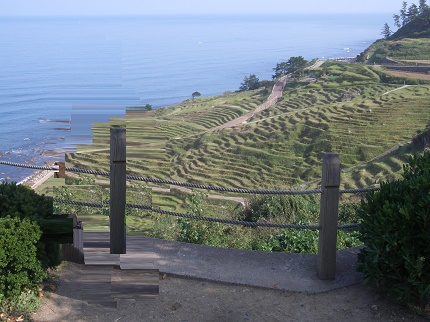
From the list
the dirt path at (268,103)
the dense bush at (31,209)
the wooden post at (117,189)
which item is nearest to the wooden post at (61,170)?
the dense bush at (31,209)

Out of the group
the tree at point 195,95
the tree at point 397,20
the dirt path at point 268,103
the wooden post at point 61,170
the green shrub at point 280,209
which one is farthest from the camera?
the tree at point 397,20

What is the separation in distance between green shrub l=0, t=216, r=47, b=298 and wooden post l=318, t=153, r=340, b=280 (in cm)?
190

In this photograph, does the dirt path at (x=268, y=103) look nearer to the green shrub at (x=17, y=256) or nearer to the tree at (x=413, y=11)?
the tree at (x=413, y=11)

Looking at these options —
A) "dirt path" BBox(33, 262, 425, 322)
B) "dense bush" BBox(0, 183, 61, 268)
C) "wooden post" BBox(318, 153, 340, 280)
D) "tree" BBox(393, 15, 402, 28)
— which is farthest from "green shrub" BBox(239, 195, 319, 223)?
"tree" BBox(393, 15, 402, 28)

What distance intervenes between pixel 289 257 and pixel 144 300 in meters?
1.26

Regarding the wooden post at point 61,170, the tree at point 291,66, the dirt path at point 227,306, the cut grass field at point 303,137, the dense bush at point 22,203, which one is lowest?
the cut grass field at point 303,137

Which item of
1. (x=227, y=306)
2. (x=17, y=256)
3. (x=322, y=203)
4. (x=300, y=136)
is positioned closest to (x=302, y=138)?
(x=300, y=136)

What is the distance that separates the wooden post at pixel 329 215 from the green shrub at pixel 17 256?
190 cm

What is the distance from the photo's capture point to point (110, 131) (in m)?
3.99

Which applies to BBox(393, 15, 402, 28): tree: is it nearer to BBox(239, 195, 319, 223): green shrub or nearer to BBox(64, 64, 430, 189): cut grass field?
BBox(64, 64, 430, 189): cut grass field

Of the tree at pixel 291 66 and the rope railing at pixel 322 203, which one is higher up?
the tree at pixel 291 66

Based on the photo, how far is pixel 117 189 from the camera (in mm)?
4066

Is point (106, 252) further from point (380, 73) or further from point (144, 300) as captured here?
point (380, 73)

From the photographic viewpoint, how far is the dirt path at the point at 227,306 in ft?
12.0
